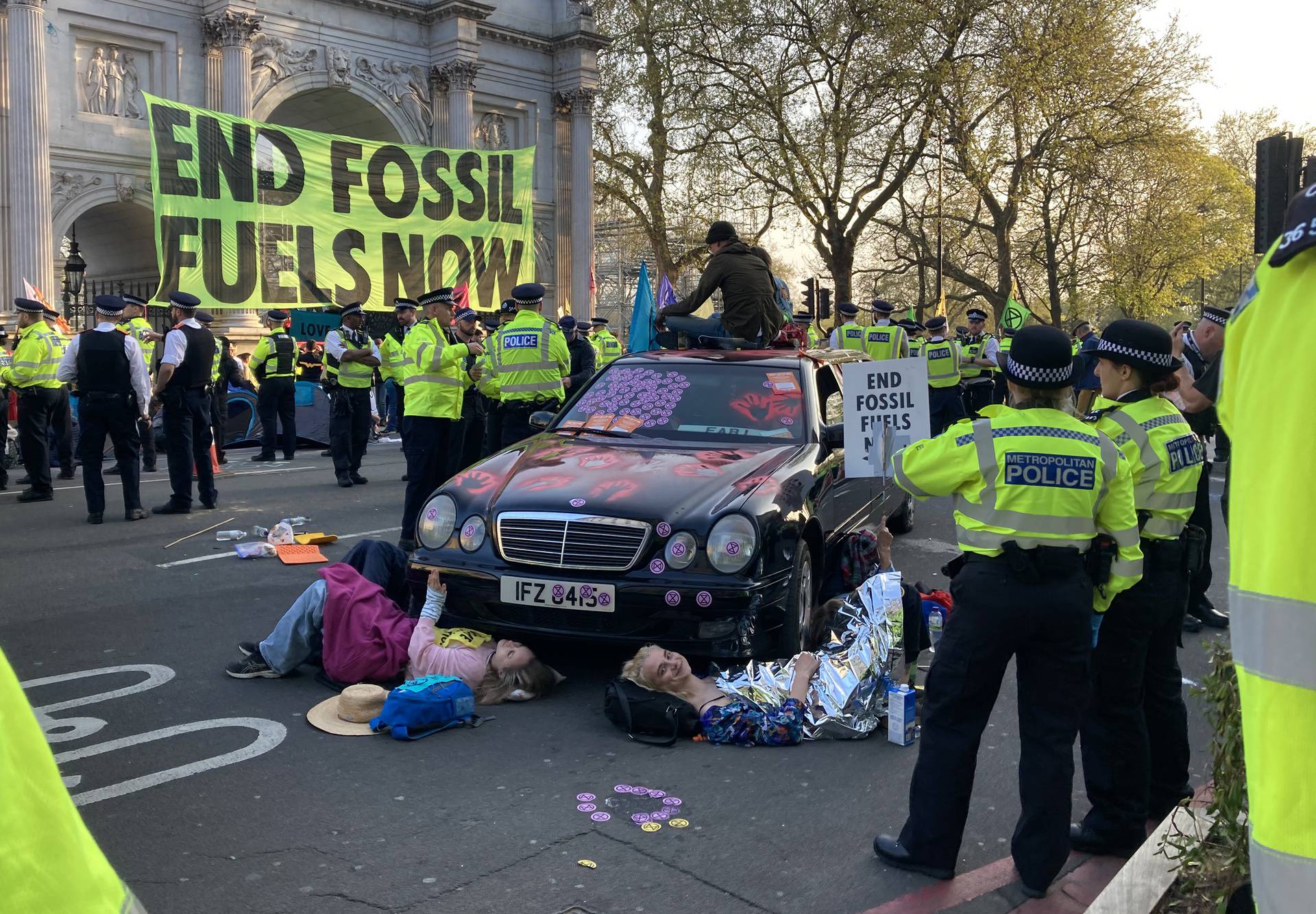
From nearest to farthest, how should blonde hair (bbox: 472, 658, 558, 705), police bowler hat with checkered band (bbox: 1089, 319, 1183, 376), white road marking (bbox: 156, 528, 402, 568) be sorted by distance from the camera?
1. police bowler hat with checkered band (bbox: 1089, 319, 1183, 376)
2. blonde hair (bbox: 472, 658, 558, 705)
3. white road marking (bbox: 156, 528, 402, 568)

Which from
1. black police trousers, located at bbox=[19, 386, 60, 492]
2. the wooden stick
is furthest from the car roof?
black police trousers, located at bbox=[19, 386, 60, 492]

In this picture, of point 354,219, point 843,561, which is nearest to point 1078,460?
point 843,561

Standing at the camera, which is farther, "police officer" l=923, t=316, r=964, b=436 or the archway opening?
the archway opening

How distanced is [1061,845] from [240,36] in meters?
28.5

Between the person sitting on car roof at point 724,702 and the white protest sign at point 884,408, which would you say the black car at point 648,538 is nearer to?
the person sitting on car roof at point 724,702

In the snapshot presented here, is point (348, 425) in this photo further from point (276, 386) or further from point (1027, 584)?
point (1027, 584)

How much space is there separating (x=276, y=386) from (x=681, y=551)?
13.0 m

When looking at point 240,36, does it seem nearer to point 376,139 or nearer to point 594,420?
point 376,139

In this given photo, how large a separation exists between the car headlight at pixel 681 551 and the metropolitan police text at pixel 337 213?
1991cm

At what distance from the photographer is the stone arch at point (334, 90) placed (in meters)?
29.1

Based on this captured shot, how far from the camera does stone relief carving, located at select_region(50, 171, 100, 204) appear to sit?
24766 mm

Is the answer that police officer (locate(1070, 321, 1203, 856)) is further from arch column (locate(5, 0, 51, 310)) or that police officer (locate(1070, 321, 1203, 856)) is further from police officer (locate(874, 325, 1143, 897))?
arch column (locate(5, 0, 51, 310))

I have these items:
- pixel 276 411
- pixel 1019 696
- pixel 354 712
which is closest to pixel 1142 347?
pixel 1019 696

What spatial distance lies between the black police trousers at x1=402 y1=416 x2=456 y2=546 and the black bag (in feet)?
15.8
